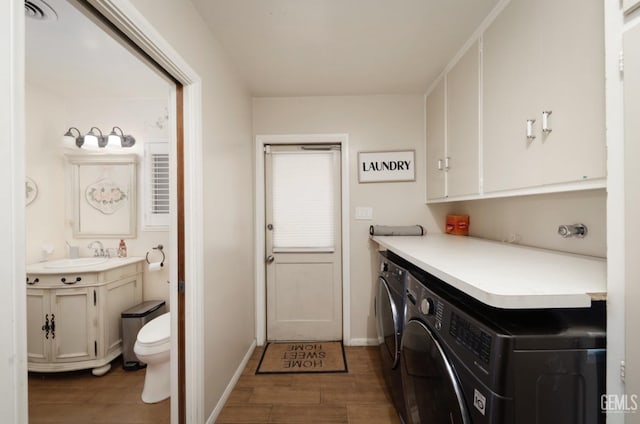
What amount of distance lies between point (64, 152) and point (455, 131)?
3421mm

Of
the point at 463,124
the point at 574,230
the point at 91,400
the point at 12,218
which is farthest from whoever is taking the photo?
the point at 91,400

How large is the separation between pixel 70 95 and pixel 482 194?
3607 mm

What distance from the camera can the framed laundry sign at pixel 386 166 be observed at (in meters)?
2.44

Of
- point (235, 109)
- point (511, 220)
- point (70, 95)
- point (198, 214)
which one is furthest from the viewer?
point (70, 95)

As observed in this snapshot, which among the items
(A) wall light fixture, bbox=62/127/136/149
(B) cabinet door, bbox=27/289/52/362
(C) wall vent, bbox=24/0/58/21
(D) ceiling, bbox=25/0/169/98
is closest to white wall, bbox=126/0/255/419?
(D) ceiling, bbox=25/0/169/98

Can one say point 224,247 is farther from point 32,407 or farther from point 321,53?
point 32,407

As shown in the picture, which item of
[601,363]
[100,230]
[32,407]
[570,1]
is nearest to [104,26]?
[570,1]

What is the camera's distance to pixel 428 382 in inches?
37.8

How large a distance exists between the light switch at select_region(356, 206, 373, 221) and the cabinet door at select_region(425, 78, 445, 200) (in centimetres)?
56

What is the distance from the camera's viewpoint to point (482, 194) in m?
1.47

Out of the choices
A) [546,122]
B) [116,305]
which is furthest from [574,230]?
[116,305]

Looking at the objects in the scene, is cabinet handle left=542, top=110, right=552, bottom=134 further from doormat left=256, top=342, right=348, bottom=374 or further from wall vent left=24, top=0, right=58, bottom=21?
wall vent left=24, top=0, right=58, bottom=21

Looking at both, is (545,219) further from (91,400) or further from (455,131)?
(91,400)

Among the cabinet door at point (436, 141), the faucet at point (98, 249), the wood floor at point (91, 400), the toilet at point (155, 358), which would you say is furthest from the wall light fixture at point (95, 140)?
the cabinet door at point (436, 141)
